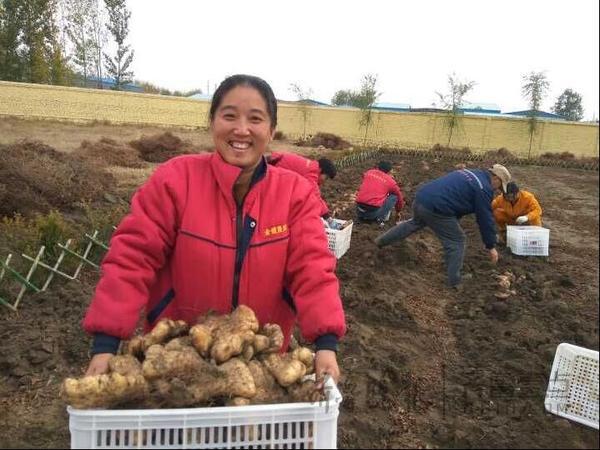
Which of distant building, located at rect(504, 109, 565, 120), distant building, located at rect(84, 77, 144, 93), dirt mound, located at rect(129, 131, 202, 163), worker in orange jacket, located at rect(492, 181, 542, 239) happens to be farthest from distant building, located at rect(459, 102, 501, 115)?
distant building, located at rect(84, 77, 144, 93)

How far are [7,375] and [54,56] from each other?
16905mm

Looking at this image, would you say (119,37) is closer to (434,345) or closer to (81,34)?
(81,34)

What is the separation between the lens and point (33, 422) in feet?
9.76

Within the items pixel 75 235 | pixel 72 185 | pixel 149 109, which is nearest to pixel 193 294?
pixel 75 235

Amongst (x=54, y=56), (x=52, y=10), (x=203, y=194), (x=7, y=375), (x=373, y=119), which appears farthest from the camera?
(x=373, y=119)

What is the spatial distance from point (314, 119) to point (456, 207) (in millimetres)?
26342

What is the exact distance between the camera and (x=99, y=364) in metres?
1.60

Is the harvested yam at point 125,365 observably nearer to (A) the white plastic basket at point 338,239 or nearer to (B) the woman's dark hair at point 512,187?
(A) the white plastic basket at point 338,239

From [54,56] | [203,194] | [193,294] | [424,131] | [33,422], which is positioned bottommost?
[33,422]

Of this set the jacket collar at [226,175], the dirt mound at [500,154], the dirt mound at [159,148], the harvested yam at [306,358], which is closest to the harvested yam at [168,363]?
the harvested yam at [306,358]

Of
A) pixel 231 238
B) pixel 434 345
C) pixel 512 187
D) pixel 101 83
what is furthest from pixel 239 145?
pixel 101 83

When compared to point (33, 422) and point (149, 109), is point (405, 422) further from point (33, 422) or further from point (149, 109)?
point (149, 109)

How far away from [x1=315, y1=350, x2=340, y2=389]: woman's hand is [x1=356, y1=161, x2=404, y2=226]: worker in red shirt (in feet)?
20.6

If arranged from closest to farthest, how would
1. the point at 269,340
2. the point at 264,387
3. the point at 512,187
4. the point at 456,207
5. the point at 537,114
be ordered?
1. the point at 264,387
2. the point at 269,340
3. the point at 537,114
4. the point at 512,187
5. the point at 456,207
